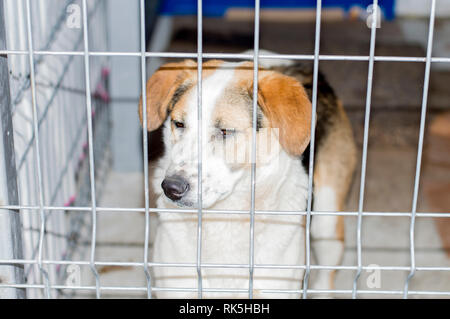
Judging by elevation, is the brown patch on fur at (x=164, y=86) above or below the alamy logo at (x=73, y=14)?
below

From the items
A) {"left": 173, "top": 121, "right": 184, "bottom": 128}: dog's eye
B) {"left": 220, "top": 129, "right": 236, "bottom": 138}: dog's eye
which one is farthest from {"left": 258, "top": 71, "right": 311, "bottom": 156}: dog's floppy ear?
{"left": 173, "top": 121, "right": 184, "bottom": 128}: dog's eye

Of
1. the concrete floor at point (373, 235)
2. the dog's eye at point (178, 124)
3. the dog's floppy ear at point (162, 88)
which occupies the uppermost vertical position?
the dog's floppy ear at point (162, 88)

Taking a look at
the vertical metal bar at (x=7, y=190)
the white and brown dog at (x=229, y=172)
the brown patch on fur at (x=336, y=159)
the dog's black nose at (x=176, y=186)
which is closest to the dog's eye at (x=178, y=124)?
the white and brown dog at (x=229, y=172)

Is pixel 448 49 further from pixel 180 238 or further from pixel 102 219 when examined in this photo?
pixel 180 238

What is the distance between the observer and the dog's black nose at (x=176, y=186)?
202 cm

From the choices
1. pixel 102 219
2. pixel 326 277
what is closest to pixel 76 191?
pixel 102 219

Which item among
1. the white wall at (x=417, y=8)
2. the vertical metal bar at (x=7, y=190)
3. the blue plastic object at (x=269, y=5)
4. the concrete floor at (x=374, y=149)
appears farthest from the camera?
the white wall at (x=417, y=8)

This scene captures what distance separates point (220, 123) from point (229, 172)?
168 millimetres

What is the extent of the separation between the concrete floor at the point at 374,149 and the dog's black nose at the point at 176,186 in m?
1.04

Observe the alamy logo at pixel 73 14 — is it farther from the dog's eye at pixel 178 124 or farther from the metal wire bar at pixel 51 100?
the dog's eye at pixel 178 124

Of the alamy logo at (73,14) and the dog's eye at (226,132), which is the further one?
the alamy logo at (73,14)
